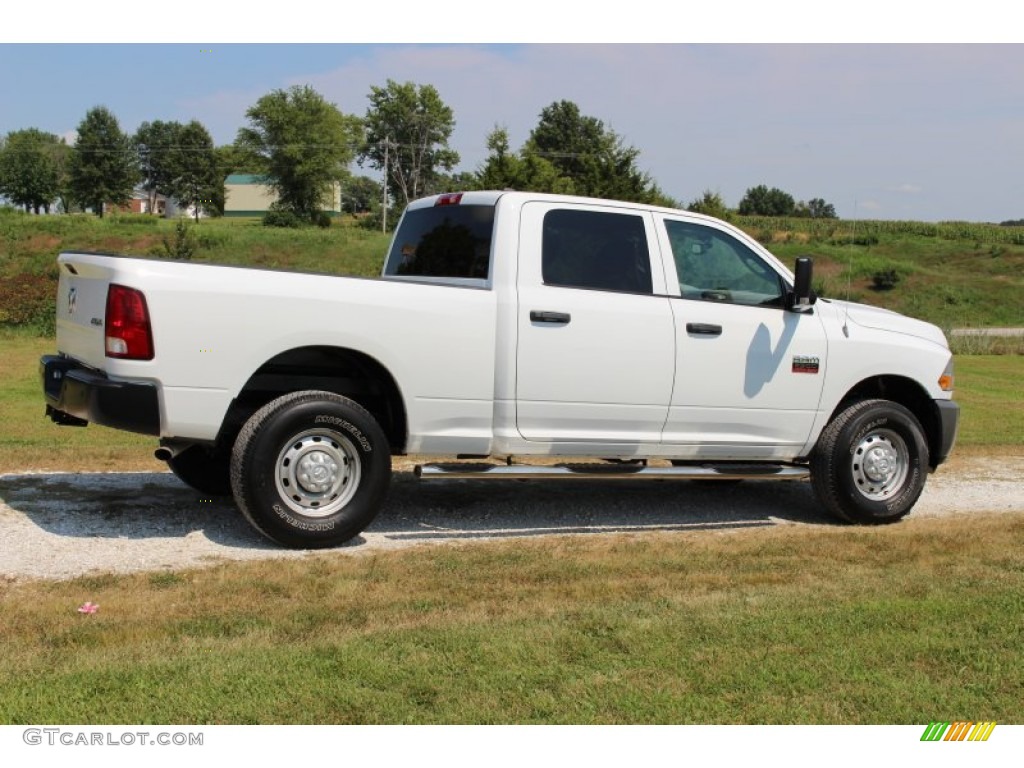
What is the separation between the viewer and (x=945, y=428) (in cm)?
797

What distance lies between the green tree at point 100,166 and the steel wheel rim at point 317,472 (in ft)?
301

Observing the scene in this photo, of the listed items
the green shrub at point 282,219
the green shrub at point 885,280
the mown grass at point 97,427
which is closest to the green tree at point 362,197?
the green shrub at point 282,219

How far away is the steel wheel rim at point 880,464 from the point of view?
7744 millimetres

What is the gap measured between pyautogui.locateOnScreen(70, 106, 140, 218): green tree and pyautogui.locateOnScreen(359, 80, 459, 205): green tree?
69.3 ft

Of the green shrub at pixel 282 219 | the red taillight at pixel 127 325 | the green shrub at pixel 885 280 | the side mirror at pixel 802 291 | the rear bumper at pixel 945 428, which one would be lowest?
the rear bumper at pixel 945 428

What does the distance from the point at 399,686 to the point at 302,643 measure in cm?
67

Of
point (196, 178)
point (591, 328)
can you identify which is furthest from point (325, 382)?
point (196, 178)

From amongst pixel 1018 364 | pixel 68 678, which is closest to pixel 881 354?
pixel 68 678

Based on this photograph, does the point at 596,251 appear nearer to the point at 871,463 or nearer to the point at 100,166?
the point at 871,463

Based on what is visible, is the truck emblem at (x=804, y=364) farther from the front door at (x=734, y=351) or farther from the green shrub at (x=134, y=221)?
the green shrub at (x=134, y=221)

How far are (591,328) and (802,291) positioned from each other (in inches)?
61.6

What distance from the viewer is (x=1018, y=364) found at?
76.9ft

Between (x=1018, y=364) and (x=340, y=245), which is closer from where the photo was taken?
(x=1018, y=364)

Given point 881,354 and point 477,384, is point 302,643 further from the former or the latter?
point 881,354
